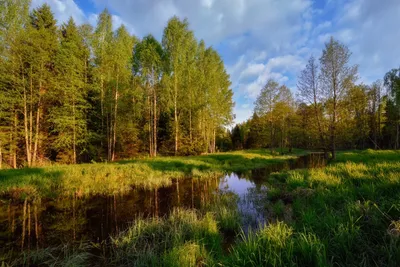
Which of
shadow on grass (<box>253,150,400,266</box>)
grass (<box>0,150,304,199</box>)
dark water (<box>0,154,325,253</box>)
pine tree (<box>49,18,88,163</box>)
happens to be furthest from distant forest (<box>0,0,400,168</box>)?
shadow on grass (<box>253,150,400,266</box>)

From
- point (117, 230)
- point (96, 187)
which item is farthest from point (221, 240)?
point (96, 187)

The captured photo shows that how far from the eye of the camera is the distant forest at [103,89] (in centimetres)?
1661

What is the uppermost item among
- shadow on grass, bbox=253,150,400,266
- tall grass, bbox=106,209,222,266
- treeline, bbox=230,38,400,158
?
treeline, bbox=230,38,400,158

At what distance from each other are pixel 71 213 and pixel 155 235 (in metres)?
4.47

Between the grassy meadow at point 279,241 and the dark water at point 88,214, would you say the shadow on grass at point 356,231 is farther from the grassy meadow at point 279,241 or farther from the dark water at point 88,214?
the dark water at point 88,214

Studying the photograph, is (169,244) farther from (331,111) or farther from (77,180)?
(331,111)

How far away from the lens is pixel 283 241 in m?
3.55

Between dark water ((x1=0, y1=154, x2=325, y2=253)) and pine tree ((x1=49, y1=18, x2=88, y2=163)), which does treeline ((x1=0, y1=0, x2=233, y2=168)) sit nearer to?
pine tree ((x1=49, y1=18, x2=88, y2=163))

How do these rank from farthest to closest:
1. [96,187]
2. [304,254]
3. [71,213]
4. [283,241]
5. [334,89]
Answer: [334,89] < [96,187] < [71,213] < [283,241] < [304,254]

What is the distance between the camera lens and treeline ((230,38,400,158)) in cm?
2019

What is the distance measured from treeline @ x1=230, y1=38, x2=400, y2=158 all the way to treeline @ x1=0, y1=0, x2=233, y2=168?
11.7m

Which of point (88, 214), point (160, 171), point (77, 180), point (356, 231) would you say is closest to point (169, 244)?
point (356, 231)

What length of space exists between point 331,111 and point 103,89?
87.9ft

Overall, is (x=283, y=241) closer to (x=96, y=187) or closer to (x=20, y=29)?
(x=96, y=187)
